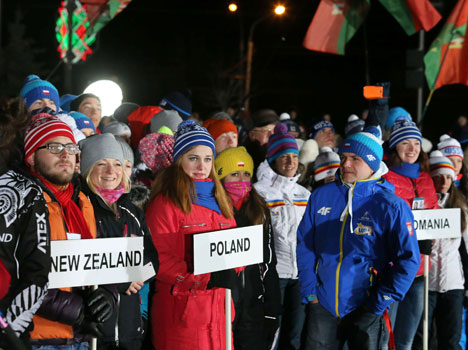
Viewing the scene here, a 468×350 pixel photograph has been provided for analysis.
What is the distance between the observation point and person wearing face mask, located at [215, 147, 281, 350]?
204 inches

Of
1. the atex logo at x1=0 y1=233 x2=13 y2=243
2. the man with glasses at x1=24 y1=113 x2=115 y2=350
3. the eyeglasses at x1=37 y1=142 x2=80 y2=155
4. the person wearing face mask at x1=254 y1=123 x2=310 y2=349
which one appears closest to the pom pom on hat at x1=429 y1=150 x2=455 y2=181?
the person wearing face mask at x1=254 y1=123 x2=310 y2=349

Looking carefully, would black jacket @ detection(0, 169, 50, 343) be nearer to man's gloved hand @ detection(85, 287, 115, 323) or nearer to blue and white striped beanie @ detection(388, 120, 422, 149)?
man's gloved hand @ detection(85, 287, 115, 323)

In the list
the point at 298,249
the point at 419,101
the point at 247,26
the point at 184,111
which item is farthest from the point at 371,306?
A: the point at 247,26

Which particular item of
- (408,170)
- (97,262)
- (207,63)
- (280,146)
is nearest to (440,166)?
(408,170)

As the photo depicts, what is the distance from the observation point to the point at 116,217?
4.38 metres

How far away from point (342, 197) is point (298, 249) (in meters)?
0.54

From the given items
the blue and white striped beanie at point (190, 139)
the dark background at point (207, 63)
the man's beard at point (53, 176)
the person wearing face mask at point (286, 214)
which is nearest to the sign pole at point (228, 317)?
the blue and white striped beanie at point (190, 139)

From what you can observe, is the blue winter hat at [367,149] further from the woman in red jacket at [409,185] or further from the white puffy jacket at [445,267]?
the white puffy jacket at [445,267]

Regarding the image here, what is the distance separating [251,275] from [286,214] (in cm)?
136

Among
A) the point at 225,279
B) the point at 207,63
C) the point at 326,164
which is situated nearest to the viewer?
the point at 225,279

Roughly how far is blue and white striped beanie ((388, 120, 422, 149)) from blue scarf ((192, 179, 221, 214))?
8.35ft

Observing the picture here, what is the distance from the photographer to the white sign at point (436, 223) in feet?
18.9

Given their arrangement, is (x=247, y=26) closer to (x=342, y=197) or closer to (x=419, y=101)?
(x=419, y=101)

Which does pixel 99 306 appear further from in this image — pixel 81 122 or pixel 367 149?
pixel 81 122
